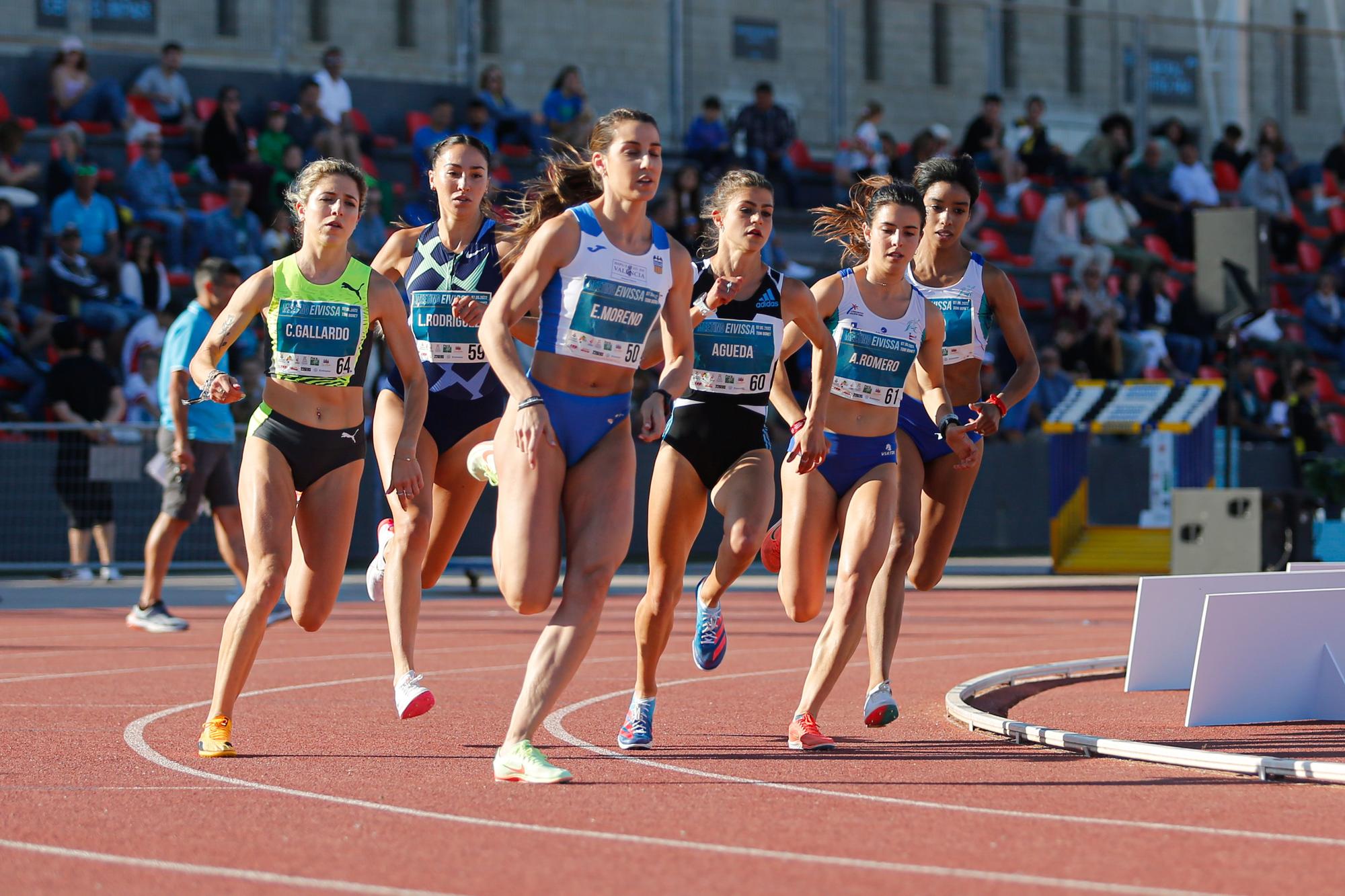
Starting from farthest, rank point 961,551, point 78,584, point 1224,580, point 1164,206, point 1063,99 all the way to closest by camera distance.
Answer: point 1063,99, point 1164,206, point 961,551, point 78,584, point 1224,580

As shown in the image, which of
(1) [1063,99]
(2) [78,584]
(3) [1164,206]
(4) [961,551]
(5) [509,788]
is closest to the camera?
(5) [509,788]

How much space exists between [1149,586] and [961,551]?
44.2ft

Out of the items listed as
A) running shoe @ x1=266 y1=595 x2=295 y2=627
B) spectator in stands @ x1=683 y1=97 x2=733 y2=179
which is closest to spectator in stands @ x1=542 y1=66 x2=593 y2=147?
spectator in stands @ x1=683 y1=97 x2=733 y2=179

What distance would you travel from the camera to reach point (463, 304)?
7.80 m

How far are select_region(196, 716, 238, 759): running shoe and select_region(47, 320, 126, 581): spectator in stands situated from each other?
33.9 ft

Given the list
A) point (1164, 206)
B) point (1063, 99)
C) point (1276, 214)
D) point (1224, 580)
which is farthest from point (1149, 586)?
point (1063, 99)

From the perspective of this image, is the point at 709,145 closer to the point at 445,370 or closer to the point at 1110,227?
the point at 1110,227

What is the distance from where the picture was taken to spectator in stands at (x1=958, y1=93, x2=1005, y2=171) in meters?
28.3

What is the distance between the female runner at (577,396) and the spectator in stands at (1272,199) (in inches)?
1021

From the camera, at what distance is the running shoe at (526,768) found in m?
6.41

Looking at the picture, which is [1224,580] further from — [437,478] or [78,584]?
[78,584]

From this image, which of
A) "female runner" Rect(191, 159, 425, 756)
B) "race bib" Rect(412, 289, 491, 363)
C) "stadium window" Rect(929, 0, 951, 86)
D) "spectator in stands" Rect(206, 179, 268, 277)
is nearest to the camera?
"female runner" Rect(191, 159, 425, 756)

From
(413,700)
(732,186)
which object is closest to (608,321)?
(732,186)

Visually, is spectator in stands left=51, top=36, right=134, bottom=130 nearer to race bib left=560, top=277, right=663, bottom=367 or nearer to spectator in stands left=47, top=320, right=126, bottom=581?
spectator in stands left=47, top=320, right=126, bottom=581
